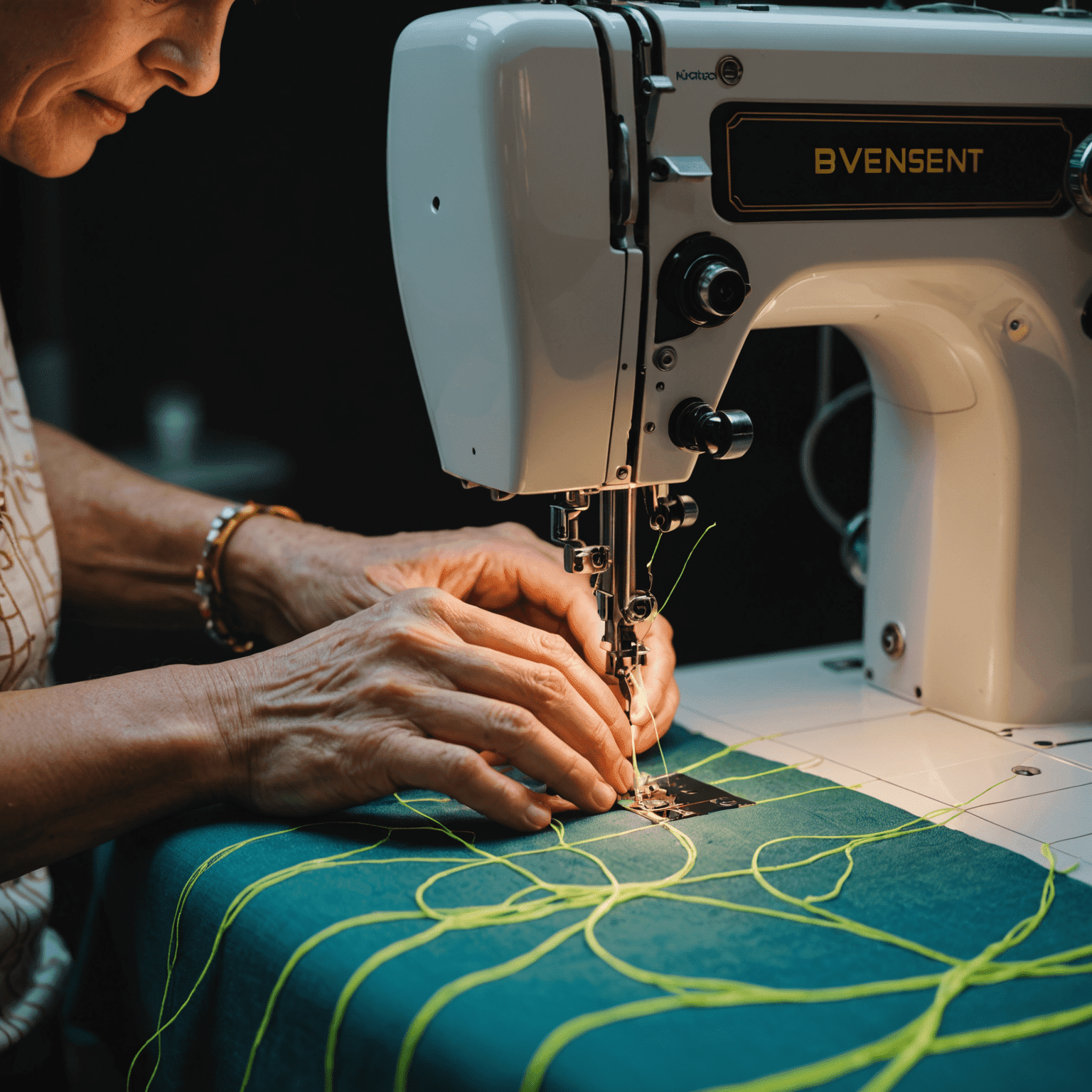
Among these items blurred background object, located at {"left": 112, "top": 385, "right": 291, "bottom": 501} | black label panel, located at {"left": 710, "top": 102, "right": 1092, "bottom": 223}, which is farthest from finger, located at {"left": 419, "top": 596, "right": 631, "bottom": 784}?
blurred background object, located at {"left": 112, "top": 385, "right": 291, "bottom": 501}

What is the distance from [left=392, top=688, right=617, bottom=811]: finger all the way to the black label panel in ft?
1.60

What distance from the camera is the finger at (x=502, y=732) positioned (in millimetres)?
965

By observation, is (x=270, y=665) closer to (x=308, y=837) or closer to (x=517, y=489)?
(x=308, y=837)

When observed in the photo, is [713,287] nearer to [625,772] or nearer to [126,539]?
[625,772]

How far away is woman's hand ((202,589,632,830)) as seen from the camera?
96cm

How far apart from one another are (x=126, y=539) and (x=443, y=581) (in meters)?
0.50

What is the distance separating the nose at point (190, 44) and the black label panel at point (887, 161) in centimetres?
52

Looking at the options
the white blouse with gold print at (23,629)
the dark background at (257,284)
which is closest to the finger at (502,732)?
the white blouse with gold print at (23,629)

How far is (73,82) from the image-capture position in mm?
1128

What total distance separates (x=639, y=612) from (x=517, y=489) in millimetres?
169

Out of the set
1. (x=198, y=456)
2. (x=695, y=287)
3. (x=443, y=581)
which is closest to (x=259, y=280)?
(x=198, y=456)

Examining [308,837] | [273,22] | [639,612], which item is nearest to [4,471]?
[308,837]

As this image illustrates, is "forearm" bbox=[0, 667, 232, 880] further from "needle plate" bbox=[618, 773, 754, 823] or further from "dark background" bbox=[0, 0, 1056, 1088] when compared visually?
"dark background" bbox=[0, 0, 1056, 1088]

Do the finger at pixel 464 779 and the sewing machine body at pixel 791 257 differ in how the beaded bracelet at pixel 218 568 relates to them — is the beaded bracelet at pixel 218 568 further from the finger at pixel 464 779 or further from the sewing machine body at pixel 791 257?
the finger at pixel 464 779
